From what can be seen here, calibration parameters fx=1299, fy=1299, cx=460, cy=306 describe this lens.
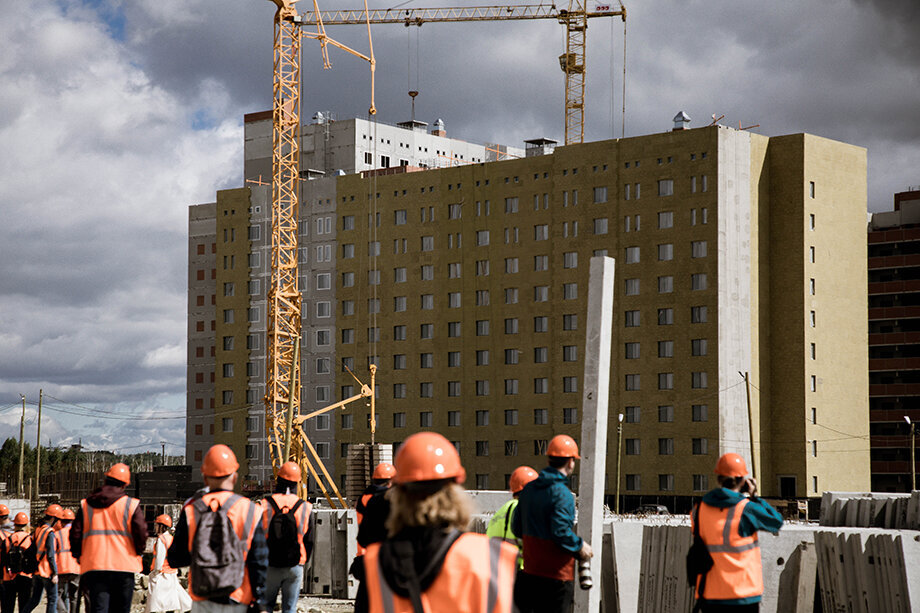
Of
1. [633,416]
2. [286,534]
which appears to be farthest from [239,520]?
[633,416]

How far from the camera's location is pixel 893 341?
10588 cm

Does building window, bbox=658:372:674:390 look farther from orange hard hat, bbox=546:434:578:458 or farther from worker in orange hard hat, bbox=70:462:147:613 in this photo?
orange hard hat, bbox=546:434:578:458

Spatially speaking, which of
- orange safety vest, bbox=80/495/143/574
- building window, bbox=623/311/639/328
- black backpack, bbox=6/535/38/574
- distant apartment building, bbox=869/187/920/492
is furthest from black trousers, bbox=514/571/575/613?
distant apartment building, bbox=869/187/920/492

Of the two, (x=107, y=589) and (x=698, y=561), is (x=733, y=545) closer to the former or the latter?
(x=698, y=561)

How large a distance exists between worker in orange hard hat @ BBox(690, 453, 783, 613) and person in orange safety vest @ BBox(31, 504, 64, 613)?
1116 cm

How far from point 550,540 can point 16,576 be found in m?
12.1

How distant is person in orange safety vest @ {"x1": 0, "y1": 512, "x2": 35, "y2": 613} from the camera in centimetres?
1875

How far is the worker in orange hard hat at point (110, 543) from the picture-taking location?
11242 millimetres

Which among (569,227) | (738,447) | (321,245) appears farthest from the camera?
(321,245)

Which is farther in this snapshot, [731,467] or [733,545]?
[731,467]

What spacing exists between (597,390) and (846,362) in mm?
81242

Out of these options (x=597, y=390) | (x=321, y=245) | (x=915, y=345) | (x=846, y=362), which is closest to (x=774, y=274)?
(x=846, y=362)

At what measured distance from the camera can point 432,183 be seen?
323 ft

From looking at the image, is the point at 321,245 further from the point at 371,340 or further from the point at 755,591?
the point at 755,591
